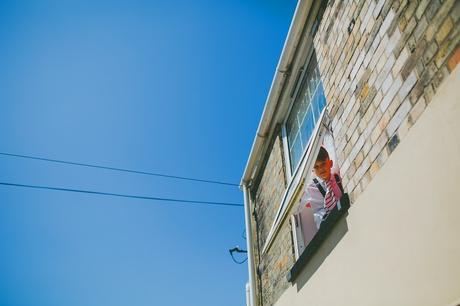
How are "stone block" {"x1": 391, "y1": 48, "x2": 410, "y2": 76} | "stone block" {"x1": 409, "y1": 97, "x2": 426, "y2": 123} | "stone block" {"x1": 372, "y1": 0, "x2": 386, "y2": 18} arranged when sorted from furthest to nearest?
"stone block" {"x1": 372, "y1": 0, "x2": 386, "y2": 18} < "stone block" {"x1": 391, "y1": 48, "x2": 410, "y2": 76} < "stone block" {"x1": 409, "y1": 97, "x2": 426, "y2": 123}

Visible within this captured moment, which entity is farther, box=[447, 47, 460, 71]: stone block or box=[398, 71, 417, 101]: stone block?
box=[398, 71, 417, 101]: stone block

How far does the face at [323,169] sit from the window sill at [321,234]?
2.20 ft

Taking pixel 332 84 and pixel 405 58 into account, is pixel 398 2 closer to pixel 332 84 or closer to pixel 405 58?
pixel 405 58

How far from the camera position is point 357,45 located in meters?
2.62

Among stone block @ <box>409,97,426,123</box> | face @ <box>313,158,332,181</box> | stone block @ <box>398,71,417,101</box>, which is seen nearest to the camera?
stone block @ <box>409,97,426,123</box>

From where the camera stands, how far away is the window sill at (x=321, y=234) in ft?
8.04

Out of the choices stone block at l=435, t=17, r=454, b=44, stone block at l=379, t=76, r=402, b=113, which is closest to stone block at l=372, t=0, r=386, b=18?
stone block at l=379, t=76, r=402, b=113

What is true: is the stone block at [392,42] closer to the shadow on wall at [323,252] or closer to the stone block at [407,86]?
the stone block at [407,86]

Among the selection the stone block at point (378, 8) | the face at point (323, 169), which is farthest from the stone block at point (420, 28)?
the face at point (323, 169)

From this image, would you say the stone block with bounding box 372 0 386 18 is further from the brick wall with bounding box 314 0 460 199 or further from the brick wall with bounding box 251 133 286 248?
the brick wall with bounding box 251 133 286 248

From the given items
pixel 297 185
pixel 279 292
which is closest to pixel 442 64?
pixel 297 185

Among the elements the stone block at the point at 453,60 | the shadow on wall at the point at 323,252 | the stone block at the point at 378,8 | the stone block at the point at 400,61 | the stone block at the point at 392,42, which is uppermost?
the stone block at the point at 378,8

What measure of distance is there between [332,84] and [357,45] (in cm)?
45

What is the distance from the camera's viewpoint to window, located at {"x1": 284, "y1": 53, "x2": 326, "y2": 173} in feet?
13.5
